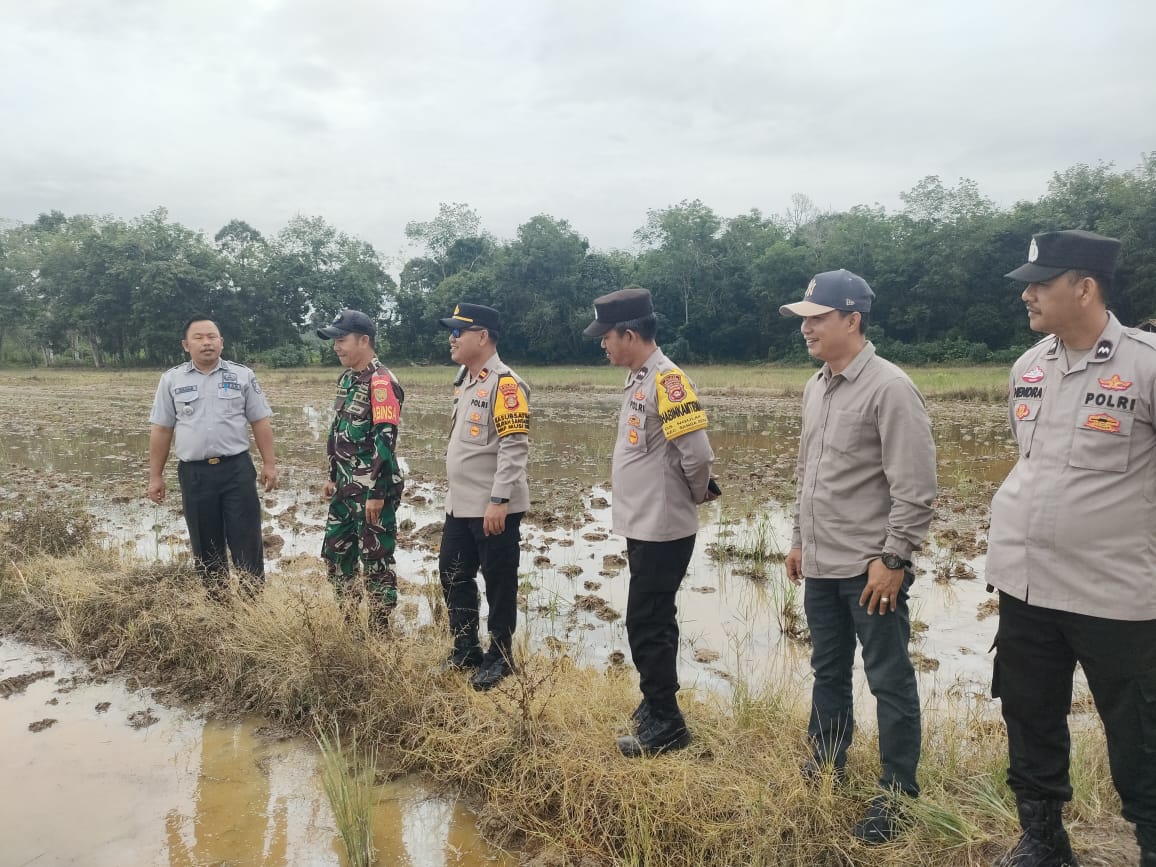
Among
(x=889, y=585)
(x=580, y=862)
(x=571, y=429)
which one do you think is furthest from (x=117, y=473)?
(x=889, y=585)

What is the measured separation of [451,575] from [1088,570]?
265cm

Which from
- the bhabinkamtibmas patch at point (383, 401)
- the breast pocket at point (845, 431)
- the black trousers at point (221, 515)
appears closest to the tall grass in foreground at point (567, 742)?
the black trousers at point (221, 515)

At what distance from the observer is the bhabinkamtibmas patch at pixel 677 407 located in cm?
278

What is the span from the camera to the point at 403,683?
330cm

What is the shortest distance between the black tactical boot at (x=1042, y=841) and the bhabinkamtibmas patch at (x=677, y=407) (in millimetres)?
1533

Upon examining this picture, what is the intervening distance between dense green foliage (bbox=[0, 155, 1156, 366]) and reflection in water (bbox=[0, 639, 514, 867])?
36.4 metres

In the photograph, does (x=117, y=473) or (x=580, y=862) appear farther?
(x=117, y=473)

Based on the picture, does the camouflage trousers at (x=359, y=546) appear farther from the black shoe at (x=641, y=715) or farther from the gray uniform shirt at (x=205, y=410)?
the black shoe at (x=641, y=715)

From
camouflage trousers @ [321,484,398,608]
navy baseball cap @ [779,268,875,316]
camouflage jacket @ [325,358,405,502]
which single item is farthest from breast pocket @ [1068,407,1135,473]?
camouflage trousers @ [321,484,398,608]

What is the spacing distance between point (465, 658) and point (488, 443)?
106 centimetres

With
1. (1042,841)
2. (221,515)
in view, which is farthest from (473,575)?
(1042,841)

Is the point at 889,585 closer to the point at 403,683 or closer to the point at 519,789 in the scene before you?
the point at 519,789

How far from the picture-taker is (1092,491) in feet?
6.33

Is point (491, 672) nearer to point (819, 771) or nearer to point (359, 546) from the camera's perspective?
point (359, 546)
